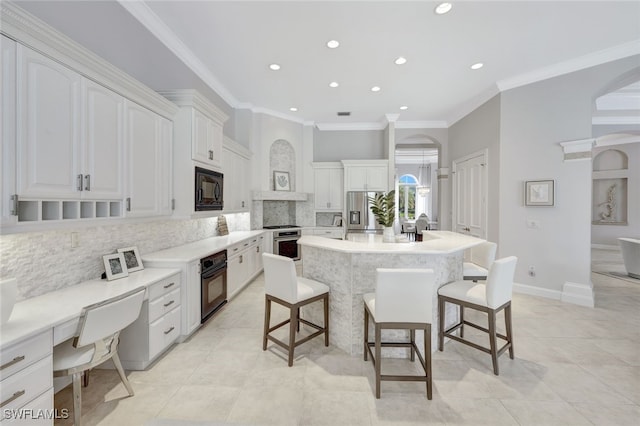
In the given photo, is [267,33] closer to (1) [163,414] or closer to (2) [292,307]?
(2) [292,307]

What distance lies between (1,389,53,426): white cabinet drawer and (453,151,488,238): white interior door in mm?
5589

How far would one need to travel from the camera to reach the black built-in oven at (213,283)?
2902mm

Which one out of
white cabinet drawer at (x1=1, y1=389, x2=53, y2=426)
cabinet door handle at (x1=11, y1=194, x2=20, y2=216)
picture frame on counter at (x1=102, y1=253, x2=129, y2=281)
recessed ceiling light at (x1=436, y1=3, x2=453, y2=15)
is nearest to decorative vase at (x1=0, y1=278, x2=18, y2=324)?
cabinet door handle at (x1=11, y1=194, x2=20, y2=216)

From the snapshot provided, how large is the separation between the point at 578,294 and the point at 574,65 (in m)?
3.28

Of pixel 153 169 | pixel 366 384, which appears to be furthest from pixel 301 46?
pixel 366 384

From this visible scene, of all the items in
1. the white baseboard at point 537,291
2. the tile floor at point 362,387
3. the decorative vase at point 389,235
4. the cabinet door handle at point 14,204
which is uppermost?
the cabinet door handle at point 14,204

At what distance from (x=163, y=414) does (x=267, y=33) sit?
12.2 feet

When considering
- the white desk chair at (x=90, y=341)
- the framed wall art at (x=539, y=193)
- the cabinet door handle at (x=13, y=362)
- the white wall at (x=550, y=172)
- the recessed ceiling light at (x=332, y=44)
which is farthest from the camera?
the framed wall art at (x=539, y=193)

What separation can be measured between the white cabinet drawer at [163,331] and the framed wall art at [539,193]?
16.6 feet

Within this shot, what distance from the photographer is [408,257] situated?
240 cm

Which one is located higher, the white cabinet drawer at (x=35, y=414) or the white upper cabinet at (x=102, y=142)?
the white upper cabinet at (x=102, y=142)

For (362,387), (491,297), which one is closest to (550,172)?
(491,297)

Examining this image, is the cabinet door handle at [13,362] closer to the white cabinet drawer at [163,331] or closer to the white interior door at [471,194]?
the white cabinet drawer at [163,331]

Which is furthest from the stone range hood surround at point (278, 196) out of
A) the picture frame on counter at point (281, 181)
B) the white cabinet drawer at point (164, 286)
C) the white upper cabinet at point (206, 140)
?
the white cabinet drawer at point (164, 286)
